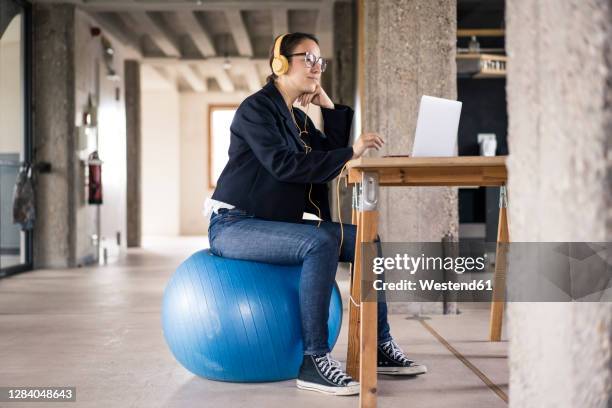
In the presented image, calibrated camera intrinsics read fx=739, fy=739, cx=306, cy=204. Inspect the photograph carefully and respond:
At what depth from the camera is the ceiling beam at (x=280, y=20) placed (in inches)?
360

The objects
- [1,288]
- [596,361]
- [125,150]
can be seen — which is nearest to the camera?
[596,361]

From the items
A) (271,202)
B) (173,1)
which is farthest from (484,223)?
(271,202)

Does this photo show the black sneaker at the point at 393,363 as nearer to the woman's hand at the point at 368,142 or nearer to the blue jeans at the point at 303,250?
the blue jeans at the point at 303,250

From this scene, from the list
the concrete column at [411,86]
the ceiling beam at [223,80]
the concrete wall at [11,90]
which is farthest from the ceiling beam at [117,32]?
the concrete column at [411,86]

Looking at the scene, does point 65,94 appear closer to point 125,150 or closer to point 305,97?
point 125,150

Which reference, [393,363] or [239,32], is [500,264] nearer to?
[393,363]

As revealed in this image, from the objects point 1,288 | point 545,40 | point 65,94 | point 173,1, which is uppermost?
point 173,1

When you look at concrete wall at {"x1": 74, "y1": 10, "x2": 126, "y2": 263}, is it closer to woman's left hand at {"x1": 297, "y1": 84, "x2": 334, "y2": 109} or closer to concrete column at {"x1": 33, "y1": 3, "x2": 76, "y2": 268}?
concrete column at {"x1": 33, "y1": 3, "x2": 76, "y2": 268}

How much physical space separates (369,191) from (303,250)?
0.38 metres

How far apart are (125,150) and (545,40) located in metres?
10.4

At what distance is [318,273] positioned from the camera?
2609 millimetres

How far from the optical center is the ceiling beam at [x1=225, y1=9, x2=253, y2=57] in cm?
937

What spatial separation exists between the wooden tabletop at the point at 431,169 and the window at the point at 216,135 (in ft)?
46.9

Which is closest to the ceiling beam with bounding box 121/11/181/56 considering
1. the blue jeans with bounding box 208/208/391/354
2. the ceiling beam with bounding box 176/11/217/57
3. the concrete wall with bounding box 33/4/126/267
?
the ceiling beam with bounding box 176/11/217/57
